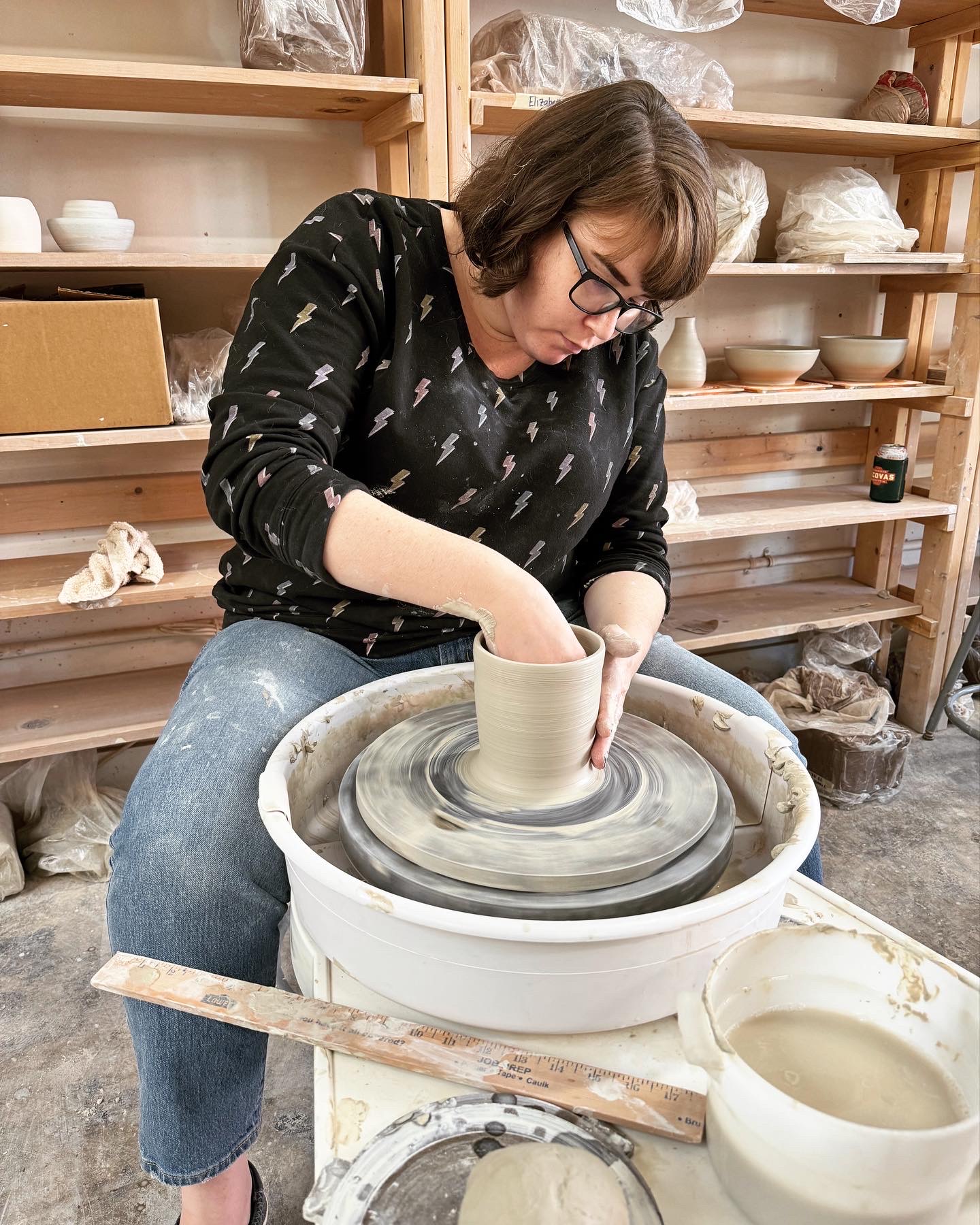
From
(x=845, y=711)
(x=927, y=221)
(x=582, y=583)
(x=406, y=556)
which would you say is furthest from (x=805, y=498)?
(x=406, y=556)

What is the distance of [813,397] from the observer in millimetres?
2371

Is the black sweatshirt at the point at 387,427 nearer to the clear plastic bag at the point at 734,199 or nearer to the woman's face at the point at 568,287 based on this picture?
the woman's face at the point at 568,287

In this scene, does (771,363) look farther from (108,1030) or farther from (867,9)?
(108,1030)

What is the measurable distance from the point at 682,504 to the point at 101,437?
1.42m

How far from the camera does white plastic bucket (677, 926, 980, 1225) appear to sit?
1.65 feet

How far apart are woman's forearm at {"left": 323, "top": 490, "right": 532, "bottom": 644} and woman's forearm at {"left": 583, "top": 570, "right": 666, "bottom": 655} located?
0.28 metres

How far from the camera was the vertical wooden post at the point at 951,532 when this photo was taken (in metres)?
2.50

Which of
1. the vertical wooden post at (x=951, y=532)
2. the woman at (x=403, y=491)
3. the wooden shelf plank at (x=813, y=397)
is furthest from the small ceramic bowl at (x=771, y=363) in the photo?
the woman at (x=403, y=491)

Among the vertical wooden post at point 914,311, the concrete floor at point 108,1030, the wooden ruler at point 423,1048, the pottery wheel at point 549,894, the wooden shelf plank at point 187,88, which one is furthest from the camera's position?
the vertical wooden post at point 914,311

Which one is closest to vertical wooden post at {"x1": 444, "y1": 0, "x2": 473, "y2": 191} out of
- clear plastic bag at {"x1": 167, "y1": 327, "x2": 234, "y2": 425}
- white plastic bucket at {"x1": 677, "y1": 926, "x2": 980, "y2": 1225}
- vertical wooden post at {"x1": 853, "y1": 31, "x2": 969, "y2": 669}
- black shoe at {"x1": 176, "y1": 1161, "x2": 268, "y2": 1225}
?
clear plastic bag at {"x1": 167, "y1": 327, "x2": 234, "y2": 425}

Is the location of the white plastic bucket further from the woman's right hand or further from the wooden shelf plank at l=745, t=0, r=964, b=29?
the wooden shelf plank at l=745, t=0, r=964, b=29

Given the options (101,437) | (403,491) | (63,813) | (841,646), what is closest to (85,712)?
(63,813)

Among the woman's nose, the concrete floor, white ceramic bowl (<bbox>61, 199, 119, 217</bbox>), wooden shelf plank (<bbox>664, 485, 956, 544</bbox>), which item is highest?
white ceramic bowl (<bbox>61, 199, 119, 217</bbox>)

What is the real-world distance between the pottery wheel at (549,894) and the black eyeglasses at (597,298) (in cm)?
60
